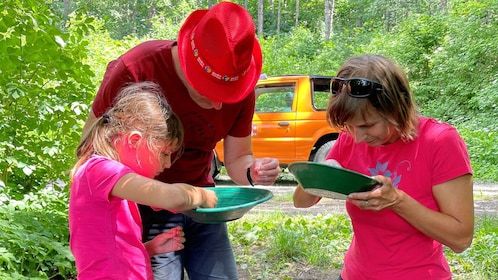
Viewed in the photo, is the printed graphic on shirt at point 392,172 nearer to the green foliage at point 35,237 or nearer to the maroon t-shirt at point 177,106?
the maroon t-shirt at point 177,106

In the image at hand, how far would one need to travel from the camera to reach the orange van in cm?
721

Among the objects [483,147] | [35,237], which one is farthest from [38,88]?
[483,147]

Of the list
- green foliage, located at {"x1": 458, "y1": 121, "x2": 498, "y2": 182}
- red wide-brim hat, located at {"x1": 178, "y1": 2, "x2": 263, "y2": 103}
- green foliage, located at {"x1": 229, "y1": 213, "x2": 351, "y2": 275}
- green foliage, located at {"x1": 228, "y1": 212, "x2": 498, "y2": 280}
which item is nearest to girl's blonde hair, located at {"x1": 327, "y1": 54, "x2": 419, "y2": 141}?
red wide-brim hat, located at {"x1": 178, "y1": 2, "x2": 263, "y2": 103}

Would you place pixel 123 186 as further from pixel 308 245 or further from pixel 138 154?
pixel 308 245

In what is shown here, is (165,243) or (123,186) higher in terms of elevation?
(123,186)

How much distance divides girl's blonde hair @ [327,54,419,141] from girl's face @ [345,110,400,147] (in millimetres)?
13

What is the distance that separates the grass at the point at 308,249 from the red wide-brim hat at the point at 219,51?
2077 millimetres

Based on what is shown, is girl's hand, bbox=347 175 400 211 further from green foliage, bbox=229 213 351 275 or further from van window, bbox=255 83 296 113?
van window, bbox=255 83 296 113

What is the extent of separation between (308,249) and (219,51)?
2461 millimetres

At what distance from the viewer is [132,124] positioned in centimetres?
153

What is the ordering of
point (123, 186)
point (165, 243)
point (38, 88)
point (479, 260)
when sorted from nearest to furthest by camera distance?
1. point (123, 186)
2. point (165, 243)
3. point (38, 88)
4. point (479, 260)

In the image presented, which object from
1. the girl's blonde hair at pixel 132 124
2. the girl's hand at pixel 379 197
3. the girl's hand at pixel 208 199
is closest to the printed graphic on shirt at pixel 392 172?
the girl's hand at pixel 379 197

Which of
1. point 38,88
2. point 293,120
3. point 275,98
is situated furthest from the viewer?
point 275,98

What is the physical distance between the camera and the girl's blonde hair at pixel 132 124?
152cm
